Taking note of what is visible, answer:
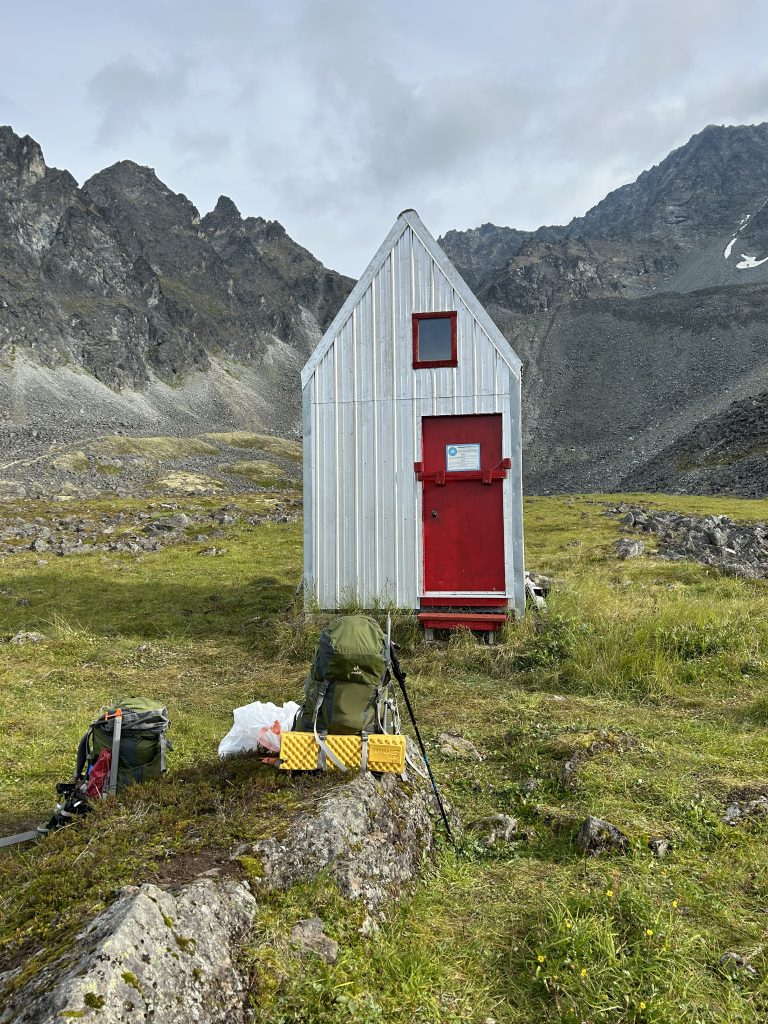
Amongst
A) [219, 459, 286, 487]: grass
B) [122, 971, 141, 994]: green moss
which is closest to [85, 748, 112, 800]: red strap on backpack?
[122, 971, 141, 994]: green moss

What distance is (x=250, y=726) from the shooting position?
5598 millimetres

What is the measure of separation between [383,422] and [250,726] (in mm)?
8459

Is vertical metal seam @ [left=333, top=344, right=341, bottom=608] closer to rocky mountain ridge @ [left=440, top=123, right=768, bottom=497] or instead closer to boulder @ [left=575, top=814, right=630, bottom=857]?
boulder @ [left=575, top=814, right=630, bottom=857]

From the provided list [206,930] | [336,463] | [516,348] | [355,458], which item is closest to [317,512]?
[336,463]

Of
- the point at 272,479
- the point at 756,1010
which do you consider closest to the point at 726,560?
the point at 756,1010

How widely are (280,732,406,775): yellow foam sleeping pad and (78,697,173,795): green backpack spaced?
3.83ft

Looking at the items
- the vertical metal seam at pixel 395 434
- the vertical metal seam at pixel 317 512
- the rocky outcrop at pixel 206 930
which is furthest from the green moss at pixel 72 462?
the rocky outcrop at pixel 206 930

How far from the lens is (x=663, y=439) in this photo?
90750 millimetres

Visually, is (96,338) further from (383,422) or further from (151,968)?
(151,968)

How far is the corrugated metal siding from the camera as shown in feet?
41.8

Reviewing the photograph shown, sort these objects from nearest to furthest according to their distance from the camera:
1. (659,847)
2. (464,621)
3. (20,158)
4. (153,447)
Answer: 1. (659,847)
2. (464,621)
3. (153,447)
4. (20,158)

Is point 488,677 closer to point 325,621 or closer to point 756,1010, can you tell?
point 325,621

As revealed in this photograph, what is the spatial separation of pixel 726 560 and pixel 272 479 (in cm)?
7450

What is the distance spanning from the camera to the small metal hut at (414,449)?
12.6 m
